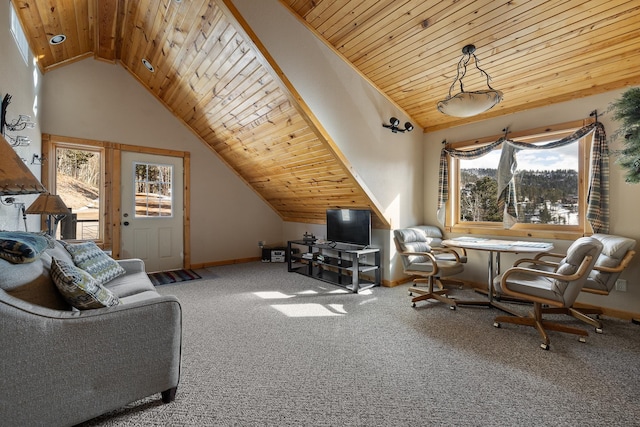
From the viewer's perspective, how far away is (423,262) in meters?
3.51

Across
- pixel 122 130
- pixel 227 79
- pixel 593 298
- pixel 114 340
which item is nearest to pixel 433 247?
pixel 593 298

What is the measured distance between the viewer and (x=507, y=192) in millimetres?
3811

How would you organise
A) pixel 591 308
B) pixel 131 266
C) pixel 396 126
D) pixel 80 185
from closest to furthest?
pixel 131 266
pixel 591 308
pixel 396 126
pixel 80 185

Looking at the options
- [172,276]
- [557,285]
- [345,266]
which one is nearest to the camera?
[557,285]

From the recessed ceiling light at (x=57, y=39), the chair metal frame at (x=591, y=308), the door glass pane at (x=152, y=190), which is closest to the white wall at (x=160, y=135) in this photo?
the door glass pane at (x=152, y=190)

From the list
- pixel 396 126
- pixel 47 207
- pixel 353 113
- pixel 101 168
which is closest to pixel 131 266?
pixel 47 207

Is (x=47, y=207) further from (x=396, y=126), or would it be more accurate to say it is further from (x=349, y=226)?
(x=396, y=126)

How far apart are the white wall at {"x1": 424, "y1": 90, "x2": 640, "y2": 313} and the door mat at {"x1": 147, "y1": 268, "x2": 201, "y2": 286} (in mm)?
4091

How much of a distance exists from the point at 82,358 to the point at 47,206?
2167 mm

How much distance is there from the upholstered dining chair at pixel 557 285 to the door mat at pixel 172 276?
408cm

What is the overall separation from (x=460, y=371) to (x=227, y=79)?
3.65 m

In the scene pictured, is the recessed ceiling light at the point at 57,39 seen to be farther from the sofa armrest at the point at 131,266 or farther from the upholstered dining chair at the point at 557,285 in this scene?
the upholstered dining chair at the point at 557,285

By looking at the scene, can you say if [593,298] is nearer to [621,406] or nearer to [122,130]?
[621,406]

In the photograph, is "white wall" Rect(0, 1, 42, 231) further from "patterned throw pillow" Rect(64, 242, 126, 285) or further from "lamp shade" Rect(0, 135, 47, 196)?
"lamp shade" Rect(0, 135, 47, 196)
